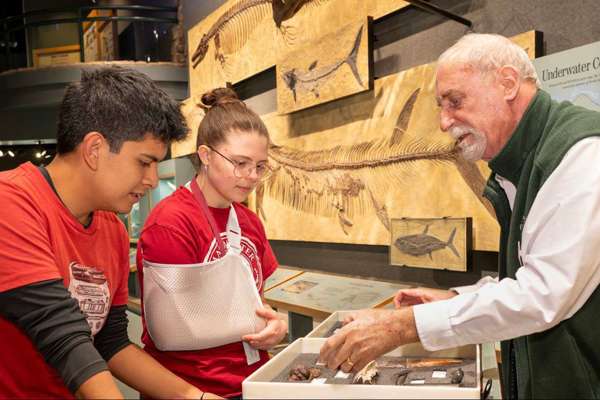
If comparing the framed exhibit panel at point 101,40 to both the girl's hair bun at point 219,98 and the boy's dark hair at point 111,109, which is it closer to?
the girl's hair bun at point 219,98

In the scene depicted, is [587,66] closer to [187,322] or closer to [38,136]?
[187,322]

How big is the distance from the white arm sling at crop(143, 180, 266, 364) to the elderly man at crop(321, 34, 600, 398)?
0.38 meters

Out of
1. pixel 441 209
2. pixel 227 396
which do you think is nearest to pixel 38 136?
pixel 441 209

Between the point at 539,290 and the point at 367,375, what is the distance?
470 millimetres

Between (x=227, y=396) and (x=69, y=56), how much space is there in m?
9.82

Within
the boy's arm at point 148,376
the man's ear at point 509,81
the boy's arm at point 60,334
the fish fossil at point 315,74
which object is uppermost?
the fish fossil at point 315,74

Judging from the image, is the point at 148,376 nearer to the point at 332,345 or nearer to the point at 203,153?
the point at 332,345

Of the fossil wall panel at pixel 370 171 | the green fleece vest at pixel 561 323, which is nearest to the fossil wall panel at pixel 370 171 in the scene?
the fossil wall panel at pixel 370 171

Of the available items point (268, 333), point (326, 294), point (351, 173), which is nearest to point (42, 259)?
point (268, 333)

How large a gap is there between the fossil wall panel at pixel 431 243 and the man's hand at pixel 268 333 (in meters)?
1.34

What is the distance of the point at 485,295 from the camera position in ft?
4.62

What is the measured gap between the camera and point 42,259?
1.26m

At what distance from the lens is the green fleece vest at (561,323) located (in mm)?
1467

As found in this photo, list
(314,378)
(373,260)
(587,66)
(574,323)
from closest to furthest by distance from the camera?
(314,378)
(574,323)
(587,66)
(373,260)
